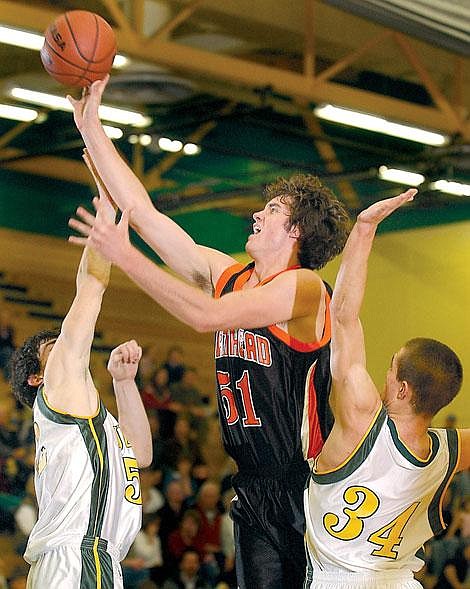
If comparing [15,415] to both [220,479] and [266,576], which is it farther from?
[266,576]

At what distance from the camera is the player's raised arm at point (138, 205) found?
463cm

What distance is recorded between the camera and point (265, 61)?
48.3 feet

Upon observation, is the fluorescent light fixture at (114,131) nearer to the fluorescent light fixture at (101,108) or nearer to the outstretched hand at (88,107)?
the fluorescent light fixture at (101,108)

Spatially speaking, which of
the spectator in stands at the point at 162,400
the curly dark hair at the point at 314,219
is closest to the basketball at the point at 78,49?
the curly dark hair at the point at 314,219

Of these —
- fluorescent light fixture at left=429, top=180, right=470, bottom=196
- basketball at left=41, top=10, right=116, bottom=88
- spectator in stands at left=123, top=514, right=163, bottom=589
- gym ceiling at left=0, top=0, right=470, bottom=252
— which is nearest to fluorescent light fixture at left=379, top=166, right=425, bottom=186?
gym ceiling at left=0, top=0, right=470, bottom=252

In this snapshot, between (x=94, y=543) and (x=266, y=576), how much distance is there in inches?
29.0

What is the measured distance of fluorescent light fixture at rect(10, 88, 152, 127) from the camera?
13.6 metres

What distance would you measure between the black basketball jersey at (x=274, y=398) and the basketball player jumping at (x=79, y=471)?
0.56m

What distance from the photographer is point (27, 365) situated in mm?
5031

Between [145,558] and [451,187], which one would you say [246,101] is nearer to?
[451,187]

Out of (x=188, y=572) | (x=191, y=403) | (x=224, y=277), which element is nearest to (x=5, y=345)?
(x=191, y=403)

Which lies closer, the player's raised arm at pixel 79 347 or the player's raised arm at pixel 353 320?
the player's raised arm at pixel 353 320

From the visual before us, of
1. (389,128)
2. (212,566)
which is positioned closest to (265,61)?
(389,128)

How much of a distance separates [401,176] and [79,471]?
11558 millimetres
